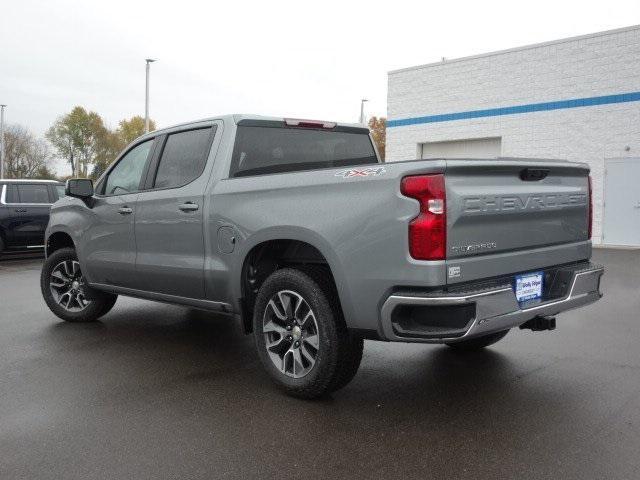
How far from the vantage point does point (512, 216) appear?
3.68m

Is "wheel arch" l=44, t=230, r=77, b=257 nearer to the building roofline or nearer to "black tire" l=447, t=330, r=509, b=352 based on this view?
"black tire" l=447, t=330, r=509, b=352

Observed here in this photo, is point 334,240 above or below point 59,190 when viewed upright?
below

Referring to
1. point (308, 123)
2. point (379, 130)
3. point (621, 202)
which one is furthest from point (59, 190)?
point (379, 130)

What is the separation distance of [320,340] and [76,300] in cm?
382

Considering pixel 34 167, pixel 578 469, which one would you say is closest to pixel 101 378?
pixel 578 469

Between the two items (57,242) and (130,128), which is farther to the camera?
(130,128)

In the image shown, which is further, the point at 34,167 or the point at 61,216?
the point at 34,167

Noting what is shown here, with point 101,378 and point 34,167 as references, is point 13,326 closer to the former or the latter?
point 101,378

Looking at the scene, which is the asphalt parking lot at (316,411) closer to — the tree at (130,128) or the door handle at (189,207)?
the door handle at (189,207)

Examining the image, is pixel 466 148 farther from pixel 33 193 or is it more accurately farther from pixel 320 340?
pixel 320 340

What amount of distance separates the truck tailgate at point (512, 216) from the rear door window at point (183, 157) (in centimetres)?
229

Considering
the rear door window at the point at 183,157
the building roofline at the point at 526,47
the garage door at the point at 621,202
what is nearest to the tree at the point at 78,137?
the building roofline at the point at 526,47

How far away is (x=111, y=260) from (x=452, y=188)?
3.54 meters

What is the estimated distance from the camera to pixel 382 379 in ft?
14.7
